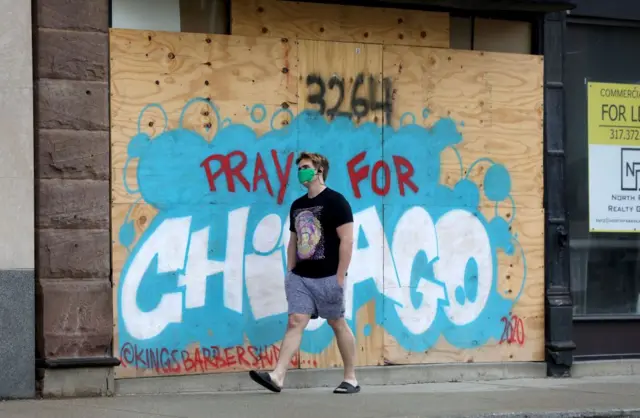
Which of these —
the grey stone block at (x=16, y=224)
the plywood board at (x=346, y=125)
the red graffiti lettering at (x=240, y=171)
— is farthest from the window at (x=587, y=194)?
the grey stone block at (x=16, y=224)

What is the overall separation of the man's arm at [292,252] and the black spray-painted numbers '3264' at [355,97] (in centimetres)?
142

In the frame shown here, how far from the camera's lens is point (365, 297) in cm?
1120

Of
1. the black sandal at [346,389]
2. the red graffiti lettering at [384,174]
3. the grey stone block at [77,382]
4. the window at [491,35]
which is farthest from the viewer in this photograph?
the window at [491,35]

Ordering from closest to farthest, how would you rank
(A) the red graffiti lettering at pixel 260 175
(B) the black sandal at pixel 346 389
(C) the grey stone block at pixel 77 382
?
(C) the grey stone block at pixel 77 382, (B) the black sandal at pixel 346 389, (A) the red graffiti lettering at pixel 260 175

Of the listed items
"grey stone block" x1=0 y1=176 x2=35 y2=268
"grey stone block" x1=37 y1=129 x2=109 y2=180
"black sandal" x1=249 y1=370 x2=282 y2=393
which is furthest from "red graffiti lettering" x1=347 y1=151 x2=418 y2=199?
"grey stone block" x1=0 y1=176 x2=35 y2=268

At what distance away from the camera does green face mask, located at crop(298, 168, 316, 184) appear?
10.0 m

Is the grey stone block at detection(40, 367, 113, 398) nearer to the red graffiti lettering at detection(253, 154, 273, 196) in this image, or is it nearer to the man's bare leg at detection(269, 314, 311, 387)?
the man's bare leg at detection(269, 314, 311, 387)

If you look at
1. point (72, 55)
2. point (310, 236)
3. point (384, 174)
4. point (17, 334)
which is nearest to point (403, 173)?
point (384, 174)

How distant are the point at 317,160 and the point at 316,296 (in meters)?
1.09

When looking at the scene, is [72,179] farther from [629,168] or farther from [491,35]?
[629,168]

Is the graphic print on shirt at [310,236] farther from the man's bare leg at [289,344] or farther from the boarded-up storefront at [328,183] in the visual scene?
the boarded-up storefront at [328,183]

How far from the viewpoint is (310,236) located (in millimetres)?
10078

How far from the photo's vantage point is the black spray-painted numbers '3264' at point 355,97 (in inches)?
437

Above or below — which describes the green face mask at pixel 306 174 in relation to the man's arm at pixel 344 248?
above
